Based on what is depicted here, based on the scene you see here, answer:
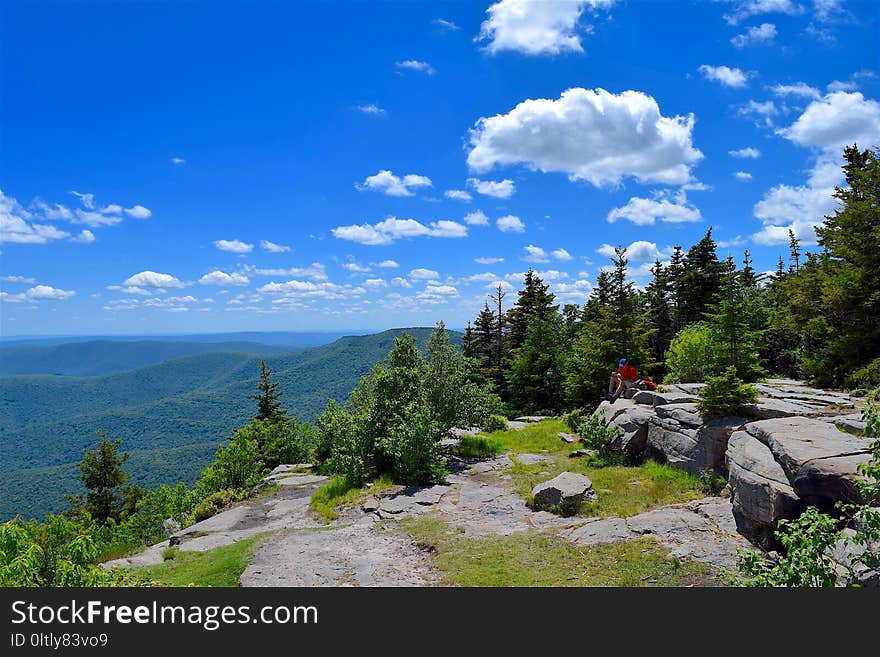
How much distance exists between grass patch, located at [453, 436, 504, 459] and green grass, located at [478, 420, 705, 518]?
5.07 feet

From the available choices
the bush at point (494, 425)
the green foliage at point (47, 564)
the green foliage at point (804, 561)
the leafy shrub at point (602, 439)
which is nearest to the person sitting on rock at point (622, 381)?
the leafy shrub at point (602, 439)

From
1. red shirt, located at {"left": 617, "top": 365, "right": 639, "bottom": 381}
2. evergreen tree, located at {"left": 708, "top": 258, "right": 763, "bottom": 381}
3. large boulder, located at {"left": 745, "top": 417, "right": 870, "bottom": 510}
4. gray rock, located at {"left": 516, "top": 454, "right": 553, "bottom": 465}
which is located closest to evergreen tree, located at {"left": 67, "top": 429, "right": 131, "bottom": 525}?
gray rock, located at {"left": 516, "top": 454, "right": 553, "bottom": 465}

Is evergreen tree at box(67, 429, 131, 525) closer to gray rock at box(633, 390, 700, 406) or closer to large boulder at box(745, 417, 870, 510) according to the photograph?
gray rock at box(633, 390, 700, 406)

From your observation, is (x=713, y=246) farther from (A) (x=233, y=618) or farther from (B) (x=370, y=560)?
(A) (x=233, y=618)

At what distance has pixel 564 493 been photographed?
1316 cm

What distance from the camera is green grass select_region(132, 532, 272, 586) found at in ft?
33.7

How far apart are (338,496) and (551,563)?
406 inches

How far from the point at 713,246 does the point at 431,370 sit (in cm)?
3381

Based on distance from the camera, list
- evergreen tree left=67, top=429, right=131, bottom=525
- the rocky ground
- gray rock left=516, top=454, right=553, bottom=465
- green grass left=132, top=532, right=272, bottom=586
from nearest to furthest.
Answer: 1. the rocky ground
2. green grass left=132, top=532, right=272, bottom=586
3. gray rock left=516, top=454, right=553, bottom=465
4. evergreen tree left=67, top=429, right=131, bottom=525

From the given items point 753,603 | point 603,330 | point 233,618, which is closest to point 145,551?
point 233,618

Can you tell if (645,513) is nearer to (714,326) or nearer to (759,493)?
(759,493)

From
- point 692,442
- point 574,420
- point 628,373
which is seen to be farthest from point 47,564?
point 628,373

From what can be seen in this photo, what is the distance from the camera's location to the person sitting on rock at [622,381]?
22594 mm

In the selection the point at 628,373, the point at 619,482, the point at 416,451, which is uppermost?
the point at 628,373
